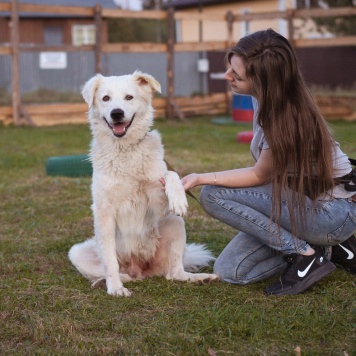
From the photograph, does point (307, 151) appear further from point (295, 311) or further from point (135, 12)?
point (135, 12)

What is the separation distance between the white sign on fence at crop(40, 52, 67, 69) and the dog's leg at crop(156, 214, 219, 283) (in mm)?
10889

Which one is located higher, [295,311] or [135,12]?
[135,12]

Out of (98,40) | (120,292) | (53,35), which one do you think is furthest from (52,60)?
(53,35)

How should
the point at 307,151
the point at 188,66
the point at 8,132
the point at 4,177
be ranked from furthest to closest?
the point at 188,66, the point at 8,132, the point at 4,177, the point at 307,151

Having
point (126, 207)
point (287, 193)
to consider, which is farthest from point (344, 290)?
point (126, 207)

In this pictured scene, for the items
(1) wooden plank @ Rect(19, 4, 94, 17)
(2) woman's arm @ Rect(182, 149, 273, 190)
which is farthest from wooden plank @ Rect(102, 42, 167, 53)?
(2) woman's arm @ Rect(182, 149, 273, 190)

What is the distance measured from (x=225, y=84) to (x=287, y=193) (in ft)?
46.9

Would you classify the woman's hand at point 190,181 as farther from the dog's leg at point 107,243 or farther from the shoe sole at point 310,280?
the shoe sole at point 310,280

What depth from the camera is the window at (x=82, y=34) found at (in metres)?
25.8

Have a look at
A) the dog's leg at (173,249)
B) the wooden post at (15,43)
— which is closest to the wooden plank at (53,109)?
the wooden post at (15,43)

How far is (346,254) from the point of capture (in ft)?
13.9

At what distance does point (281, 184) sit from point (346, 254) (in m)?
0.76

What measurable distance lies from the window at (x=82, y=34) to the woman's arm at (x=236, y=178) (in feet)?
73.9

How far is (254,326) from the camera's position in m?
3.30
